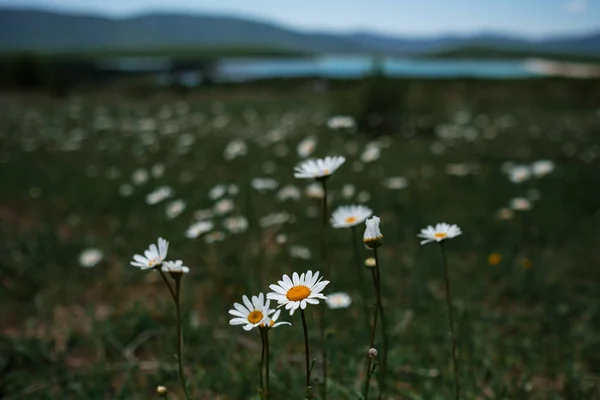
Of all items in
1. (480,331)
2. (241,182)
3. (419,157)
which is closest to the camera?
Result: (480,331)

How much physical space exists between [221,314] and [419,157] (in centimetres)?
397

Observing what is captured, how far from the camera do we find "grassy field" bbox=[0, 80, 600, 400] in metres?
1.90

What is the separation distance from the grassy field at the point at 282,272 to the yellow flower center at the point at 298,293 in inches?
3.9

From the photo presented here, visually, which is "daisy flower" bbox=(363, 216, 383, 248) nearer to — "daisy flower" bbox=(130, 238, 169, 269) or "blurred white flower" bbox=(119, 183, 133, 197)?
"daisy flower" bbox=(130, 238, 169, 269)

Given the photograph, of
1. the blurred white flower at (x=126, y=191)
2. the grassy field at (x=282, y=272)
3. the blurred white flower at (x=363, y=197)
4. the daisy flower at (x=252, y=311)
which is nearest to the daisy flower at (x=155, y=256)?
the daisy flower at (x=252, y=311)

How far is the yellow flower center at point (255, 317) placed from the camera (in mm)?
1028

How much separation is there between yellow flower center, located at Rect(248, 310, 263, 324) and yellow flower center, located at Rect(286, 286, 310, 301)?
0.24ft

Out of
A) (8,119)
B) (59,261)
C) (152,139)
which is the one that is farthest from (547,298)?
(8,119)

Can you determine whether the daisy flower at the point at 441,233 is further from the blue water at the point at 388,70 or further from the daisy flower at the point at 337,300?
the blue water at the point at 388,70

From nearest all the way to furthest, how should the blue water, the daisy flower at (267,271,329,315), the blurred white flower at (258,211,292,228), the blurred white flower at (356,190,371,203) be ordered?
the daisy flower at (267,271,329,315) → the blurred white flower at (258,211,292,228) → the blurred white flower at (356,190,371,203) → the blue water

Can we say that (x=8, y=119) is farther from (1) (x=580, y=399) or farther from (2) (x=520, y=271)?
(1) (x=580, y=399)

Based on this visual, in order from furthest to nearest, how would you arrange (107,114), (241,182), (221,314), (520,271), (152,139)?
(107,114)
(152,139)
(241,182)
(520,271)
(221,314)

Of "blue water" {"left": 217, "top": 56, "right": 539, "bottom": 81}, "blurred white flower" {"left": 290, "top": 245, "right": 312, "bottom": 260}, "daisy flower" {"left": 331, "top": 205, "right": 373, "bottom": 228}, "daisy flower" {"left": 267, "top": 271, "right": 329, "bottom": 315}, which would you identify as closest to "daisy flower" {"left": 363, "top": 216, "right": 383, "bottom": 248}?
"daisy flower" {"left": 267, "top": 271, "right": 329, "bottom": 315}

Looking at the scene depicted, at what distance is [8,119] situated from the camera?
28.9 ft
